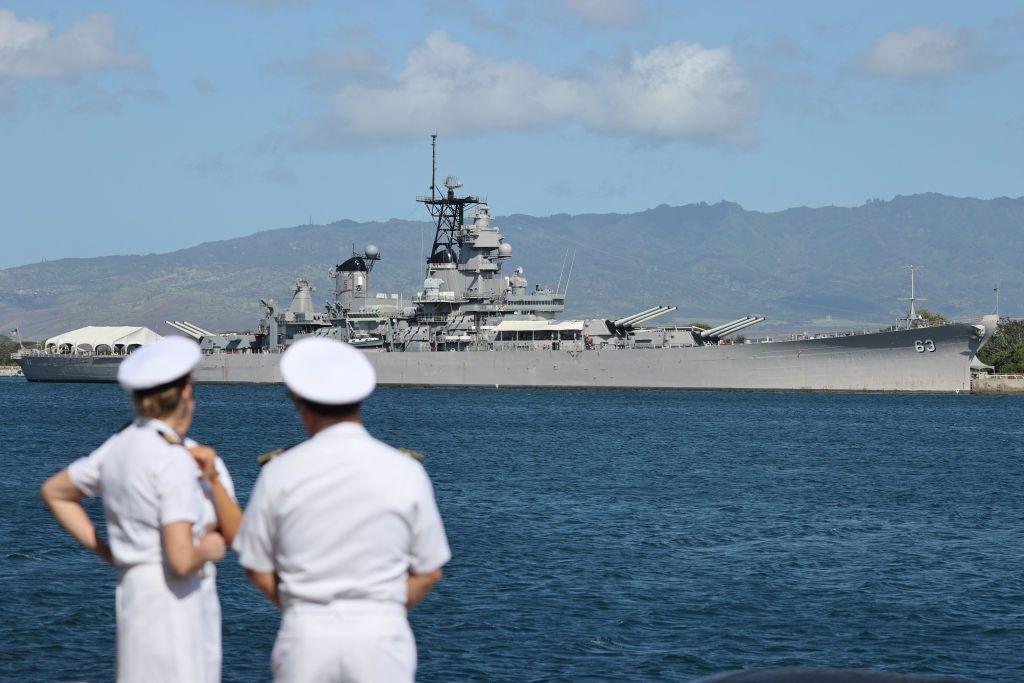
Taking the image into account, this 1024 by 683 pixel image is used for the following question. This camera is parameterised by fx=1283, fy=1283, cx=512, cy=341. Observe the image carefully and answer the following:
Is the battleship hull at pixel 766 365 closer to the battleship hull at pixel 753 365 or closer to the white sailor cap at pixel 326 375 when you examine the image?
the battleship hull at pixel 753 365

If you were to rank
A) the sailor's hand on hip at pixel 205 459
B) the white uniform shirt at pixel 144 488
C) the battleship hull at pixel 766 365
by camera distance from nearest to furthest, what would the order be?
the white uniform shirt at pixel 144 488
the sailor's hand on hip at pixel 205 459
the battleship hull at pixel 766 365

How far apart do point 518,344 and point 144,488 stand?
6391 centimetres

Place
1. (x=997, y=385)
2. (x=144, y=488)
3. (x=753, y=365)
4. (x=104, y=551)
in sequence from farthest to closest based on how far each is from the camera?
1. (x=997, y=385)
2. (x=753, y=365)
3. (x=104, y=551)
4. (x=144, y=488)

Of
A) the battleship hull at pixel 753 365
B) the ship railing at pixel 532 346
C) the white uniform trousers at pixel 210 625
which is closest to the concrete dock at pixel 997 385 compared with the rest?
the battleship hull at pixel 753 365

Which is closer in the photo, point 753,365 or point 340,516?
point 340,516

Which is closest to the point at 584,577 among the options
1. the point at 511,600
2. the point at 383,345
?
the point at 511,600

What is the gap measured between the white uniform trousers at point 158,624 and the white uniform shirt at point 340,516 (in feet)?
1.72

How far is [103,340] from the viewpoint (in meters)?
102

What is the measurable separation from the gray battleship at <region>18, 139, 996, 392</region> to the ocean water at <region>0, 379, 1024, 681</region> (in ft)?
71.7

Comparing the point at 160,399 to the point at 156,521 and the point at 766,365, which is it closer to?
the point at 156,521

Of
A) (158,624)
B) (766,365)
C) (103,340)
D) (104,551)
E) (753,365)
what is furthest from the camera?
(103,340)

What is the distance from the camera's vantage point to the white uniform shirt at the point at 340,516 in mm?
3773

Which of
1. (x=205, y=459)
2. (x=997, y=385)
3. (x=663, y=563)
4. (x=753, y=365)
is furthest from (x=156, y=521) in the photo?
(x=997, y=385)

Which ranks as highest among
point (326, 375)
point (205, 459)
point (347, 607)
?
point (326, 375)
